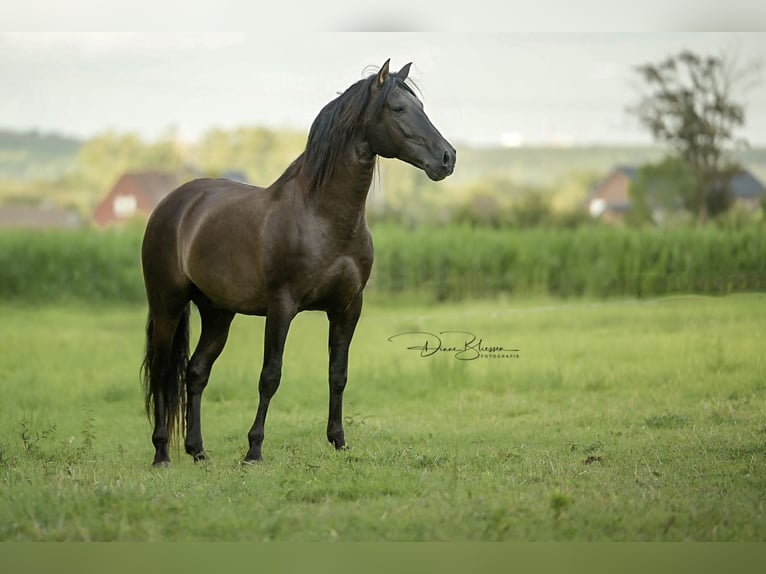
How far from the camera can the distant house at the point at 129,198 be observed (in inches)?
619

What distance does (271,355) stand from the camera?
19.2ft

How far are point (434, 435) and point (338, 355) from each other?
1.30 meters

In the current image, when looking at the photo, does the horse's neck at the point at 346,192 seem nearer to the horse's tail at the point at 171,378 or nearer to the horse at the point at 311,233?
the horse at the point at 311,233

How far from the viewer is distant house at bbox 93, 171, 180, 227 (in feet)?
51.6

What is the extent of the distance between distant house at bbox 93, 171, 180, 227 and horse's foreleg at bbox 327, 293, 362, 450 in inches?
401

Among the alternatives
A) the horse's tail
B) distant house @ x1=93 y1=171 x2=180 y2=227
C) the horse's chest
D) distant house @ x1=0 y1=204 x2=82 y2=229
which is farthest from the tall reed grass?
the horse's tail

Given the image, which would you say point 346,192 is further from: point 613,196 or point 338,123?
point 613,196

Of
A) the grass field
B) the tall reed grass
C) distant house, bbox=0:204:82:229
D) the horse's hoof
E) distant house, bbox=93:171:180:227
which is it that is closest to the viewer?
the grass field

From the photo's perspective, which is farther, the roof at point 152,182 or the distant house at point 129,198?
the distant house at point 129,198

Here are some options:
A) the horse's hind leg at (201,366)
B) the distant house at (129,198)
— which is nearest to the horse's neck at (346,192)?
the horse's hind leg at (201,366)

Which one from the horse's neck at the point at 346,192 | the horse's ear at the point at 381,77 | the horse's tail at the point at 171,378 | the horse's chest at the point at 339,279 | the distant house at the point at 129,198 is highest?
the distant house at the point at 129,198

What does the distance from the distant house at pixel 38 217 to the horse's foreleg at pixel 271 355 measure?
1084cm

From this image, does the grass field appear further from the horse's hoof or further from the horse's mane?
the horse's mane

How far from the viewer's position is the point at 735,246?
12.7 m
